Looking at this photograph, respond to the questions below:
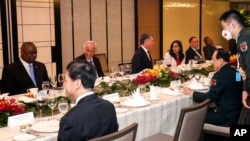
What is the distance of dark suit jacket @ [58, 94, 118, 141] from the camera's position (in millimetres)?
1883

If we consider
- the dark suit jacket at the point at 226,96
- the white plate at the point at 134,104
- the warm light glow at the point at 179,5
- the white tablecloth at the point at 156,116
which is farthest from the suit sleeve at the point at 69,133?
the warm light glow at the point at 179,5

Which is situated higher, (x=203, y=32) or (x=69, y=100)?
(x=203, y=32)

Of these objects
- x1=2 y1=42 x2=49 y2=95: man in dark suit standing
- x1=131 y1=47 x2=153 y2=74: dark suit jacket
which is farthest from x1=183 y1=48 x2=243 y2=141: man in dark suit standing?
x1=131 y1=47 x2=153 y2=74: dark suit jacket

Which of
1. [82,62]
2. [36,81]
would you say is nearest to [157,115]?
[82,62]

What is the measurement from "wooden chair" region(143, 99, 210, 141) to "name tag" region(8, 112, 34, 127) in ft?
3.65

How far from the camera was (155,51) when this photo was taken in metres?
9.77

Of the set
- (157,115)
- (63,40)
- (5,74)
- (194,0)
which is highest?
(194,0)

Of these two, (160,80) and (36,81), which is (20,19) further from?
(160,80)

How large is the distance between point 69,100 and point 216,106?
4.80 feet

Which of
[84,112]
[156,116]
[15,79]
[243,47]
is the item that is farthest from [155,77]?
[84,112]

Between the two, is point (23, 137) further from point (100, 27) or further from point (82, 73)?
point (100, 27)

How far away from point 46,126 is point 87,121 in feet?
2.28

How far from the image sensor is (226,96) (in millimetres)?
3389

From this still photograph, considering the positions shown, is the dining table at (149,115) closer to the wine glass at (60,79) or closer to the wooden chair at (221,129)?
the wooden chair at (221,129)
